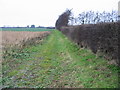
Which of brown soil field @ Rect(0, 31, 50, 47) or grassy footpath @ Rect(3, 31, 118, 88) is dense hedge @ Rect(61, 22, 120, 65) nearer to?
grassy footpath @ Rect(3, 31, 118, 88)

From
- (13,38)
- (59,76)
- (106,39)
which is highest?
(106,39)

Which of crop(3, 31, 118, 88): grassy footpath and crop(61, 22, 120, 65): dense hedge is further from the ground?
Result: crop(61, 22, 120, 65): dense hedge

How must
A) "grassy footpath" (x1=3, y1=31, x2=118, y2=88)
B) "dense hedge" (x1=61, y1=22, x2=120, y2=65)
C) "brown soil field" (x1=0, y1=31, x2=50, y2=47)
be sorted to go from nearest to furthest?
1. "grassy footpath" (x1=3, y1=31, x2=118, y2=88)
2. "dense hedge" (x1=61, y1=22, x2=120, y2=65)
3. "brown soil field" (x1=0, y1=31, x2=50, y2=47)

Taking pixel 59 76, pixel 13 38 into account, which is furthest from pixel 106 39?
pixel 13 38

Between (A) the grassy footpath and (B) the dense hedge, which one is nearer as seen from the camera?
(A) the grassy footpath

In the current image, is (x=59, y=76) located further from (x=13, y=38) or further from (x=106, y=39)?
(x=13, y=38)

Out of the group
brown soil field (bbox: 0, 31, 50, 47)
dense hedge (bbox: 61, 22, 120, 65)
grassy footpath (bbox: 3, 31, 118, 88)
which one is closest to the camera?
grassy footpath (bbox: 3, 31, 118, 88)

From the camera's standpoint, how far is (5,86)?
6297 mm

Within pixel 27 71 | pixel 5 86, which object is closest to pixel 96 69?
pixel 27 71

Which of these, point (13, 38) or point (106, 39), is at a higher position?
point (106, 39)

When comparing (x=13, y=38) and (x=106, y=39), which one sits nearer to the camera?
(x=106, y=39)

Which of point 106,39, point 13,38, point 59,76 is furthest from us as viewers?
point 13,38

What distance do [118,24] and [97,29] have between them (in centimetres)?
312

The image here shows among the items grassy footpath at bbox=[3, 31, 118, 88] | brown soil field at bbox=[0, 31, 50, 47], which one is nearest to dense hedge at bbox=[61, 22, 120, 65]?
grassy footpath at bbox=[3, 31, 118, 88]
